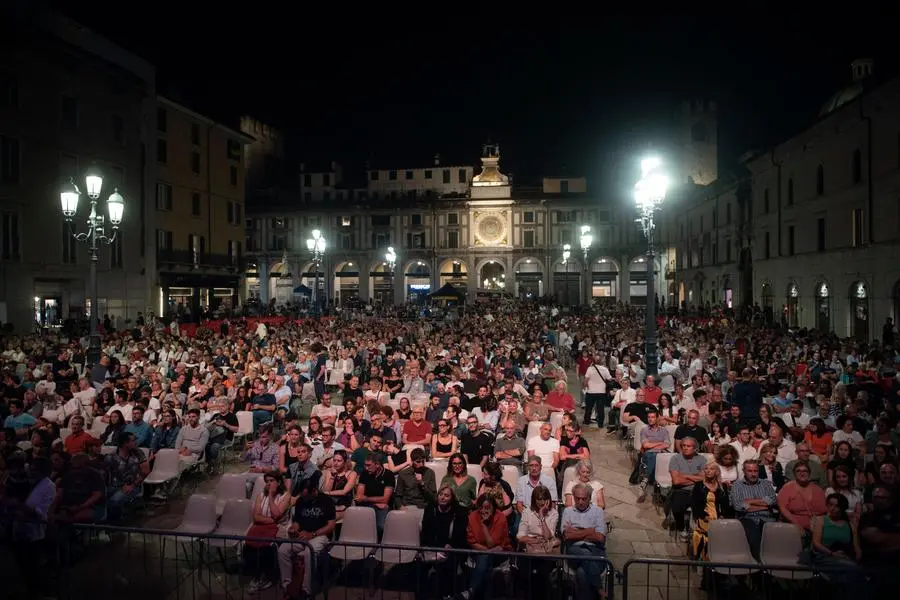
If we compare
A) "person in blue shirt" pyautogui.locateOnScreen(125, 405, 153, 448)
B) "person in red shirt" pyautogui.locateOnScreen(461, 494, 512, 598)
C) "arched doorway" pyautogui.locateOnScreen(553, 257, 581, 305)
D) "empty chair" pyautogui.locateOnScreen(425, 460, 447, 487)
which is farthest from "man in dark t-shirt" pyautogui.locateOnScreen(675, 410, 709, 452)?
"arched doorway" pyautogui.locateOnScreen(553, 257, 581, 305)

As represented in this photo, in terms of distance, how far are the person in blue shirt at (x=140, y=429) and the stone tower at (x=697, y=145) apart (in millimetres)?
61987

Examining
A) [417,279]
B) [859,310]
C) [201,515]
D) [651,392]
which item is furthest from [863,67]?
[417,279]

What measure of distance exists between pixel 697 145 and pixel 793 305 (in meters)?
33.9

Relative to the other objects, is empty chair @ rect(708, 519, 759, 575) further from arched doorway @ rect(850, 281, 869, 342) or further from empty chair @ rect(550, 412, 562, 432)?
arched doorway @ rect(850, 281, 869, 342)

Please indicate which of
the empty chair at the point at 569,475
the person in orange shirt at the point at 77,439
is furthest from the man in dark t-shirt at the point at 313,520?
the person in orange shirt at the point at 77,439

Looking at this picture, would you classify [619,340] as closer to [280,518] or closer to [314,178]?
[280,518]

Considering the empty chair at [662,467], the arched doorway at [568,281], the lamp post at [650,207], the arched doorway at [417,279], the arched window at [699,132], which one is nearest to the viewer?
the empty chair at [662,467]

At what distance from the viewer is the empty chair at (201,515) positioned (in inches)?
309

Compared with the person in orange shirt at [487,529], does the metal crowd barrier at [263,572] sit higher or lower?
→ lower

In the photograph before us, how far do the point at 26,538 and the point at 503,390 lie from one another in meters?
7.90

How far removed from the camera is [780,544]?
22.3 ft

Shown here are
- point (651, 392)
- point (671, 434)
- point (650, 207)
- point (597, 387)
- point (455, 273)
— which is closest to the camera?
point (671, 434)

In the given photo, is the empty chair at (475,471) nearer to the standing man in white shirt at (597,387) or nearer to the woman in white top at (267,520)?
the woman in white top at (267,520)

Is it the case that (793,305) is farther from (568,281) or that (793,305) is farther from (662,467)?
(568,281)
